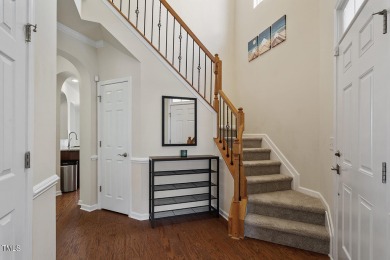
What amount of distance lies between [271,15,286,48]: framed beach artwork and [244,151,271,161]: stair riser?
1883 mm

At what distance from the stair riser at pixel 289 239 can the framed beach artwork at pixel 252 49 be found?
3158 millimetres

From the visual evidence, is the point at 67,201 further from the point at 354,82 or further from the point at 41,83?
the point at 354,82

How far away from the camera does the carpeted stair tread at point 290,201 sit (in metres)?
2.51

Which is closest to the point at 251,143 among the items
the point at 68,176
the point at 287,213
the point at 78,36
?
the point at 287,213

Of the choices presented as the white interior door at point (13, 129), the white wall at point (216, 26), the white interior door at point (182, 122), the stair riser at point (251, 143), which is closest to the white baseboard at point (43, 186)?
the white interior door at point (13, 129)

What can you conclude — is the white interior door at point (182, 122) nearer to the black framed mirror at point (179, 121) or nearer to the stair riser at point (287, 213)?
the black framed mirror at point (179, 121)

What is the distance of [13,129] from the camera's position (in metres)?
1.15

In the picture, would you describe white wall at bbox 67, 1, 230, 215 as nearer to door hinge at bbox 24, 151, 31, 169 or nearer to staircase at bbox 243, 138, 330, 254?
staircase at bbox 243, 138, 330, 254

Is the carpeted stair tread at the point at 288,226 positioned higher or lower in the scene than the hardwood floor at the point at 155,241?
higher

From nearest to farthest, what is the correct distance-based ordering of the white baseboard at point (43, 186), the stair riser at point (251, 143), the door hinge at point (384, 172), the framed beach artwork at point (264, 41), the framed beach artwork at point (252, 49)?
the door hinge at point (384, 172) < the white baseboard at point (43, 186) < the framed beach artwork at point (264, 41) < the stair riser at point (251, 143) < the framed beach artwork at point (252, 49)

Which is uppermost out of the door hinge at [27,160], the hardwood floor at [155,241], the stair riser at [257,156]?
the door hinge at [27,160]

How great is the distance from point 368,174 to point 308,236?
128 centimetres

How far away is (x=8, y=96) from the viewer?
43.3 inches

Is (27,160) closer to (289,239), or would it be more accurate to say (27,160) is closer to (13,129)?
(13,129)
